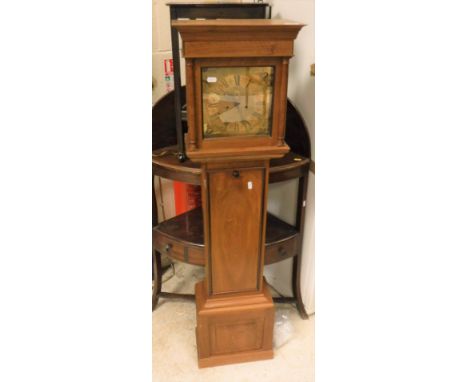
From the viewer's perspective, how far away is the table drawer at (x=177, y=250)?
57.8 inches

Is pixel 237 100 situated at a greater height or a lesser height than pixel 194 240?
greater

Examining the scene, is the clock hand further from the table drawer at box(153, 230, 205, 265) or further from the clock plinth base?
the clock plinth base

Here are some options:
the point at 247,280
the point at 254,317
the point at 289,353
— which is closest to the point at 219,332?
the point at 254,317

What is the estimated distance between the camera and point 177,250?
1.52 metres

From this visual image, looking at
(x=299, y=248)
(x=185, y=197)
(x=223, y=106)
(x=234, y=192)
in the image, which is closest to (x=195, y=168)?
(x=234, y=192)

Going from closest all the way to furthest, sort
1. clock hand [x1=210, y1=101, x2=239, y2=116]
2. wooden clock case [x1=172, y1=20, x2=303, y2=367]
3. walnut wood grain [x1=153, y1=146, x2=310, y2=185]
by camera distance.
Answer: wooden clock case [x1=172, y1=20, x2=303, y2=367] < clock hand [x1=210, y1=101, x2=239, y2=116] < walnut wood grain [x1=153, y1=146, x2=310, y2=185]

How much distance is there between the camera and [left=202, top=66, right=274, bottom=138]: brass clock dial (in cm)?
100

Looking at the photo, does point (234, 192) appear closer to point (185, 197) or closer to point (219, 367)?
point (185, 197)

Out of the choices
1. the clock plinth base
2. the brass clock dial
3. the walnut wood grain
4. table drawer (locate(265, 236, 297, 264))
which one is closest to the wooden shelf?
table drawer (locate(265, 236, 297, 264))

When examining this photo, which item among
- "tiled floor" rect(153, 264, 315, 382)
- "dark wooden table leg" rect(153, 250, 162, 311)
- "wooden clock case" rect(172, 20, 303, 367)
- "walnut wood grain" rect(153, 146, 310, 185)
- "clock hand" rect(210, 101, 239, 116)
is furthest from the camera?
"dark wooden table leg" rect(153, 250, 162, 311)

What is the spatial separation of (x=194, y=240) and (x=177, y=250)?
0.10m

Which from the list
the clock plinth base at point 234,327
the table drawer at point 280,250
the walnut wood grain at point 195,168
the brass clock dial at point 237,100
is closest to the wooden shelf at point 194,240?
the table drawer at point 280,250

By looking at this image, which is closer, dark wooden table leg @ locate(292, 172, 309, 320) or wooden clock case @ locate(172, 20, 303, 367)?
wooden clock case @ locate(172, 20, 303, 367)

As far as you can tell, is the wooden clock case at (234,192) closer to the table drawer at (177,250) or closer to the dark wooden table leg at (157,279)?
the table drawer at (177,250)
